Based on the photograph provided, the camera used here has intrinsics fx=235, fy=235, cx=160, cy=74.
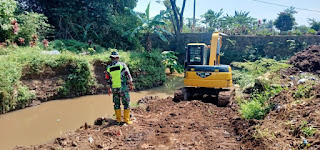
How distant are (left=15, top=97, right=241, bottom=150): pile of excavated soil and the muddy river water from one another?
152 centimetres

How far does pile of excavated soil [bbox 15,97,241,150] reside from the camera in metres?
4.63

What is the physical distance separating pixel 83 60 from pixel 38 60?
1893mm

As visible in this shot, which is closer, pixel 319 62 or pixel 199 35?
pixel 319 62

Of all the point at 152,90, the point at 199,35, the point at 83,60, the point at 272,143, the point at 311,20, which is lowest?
the point at 152,90

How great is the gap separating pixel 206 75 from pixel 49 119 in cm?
554

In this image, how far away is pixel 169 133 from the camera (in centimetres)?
527

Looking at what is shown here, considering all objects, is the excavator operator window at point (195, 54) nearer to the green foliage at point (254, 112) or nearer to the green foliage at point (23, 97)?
the green foliage at point (254, 112)

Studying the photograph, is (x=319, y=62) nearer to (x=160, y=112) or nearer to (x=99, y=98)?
(x=160, y=112)

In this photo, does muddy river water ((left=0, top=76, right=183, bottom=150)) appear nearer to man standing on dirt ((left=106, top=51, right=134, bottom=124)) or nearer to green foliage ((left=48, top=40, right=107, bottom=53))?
man standing on dirt ((left=106, top=51, right=134, bottom=124))

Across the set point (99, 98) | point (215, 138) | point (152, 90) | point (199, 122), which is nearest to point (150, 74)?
point (152, 90)

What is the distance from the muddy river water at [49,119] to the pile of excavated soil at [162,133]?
1.52m

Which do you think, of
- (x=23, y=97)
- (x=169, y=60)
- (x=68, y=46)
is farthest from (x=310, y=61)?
(x=68, y=46)

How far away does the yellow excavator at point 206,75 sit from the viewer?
8.06 metres

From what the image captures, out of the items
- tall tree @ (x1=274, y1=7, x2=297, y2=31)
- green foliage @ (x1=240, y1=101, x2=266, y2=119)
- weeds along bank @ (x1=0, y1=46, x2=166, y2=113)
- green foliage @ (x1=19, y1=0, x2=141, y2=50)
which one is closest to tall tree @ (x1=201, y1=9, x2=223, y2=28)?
tall tree @ (x1=274, y1=7, x2=297, y2=31)
